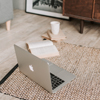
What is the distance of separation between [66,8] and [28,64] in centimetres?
124

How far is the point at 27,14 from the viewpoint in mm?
3010

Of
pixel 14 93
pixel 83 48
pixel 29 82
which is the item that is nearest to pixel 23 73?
pixel 29 82

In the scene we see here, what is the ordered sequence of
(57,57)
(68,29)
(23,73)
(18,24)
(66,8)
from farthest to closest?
(18,24), (68,29), (66,8), (57,57), (23,73)

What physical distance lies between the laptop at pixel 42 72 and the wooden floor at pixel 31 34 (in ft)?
0.90

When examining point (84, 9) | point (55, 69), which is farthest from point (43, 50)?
point (84, 9)

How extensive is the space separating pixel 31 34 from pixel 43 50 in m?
0.60

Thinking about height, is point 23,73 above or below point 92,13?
below

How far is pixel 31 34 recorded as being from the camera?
224 cm

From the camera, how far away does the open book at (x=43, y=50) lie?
5.39 ft

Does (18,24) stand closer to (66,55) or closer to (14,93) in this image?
(66,55)

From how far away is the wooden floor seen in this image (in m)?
1.72

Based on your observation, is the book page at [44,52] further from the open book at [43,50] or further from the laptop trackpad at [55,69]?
the laptop trackpad at [55,69]

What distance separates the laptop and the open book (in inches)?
9.6

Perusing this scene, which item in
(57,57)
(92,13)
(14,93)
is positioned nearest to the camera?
(14,93)
